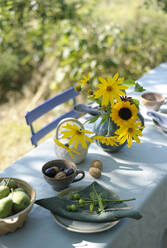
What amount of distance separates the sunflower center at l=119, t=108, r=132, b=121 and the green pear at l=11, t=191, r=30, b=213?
0.42m

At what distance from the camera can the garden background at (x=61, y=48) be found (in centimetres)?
316

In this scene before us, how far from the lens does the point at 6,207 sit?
0.93m

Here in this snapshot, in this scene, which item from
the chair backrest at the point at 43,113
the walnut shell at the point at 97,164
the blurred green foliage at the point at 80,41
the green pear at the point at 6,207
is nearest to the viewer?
the green pear at the point at 6,207

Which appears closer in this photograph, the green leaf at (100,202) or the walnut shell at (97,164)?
the green leaf at (100,202)

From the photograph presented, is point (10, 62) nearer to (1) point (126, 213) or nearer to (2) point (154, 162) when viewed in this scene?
(2) point (154, 162)

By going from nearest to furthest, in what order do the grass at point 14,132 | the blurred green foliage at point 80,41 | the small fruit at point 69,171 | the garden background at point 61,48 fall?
the small fruit at point 69,171, the grass at point 14,132, the garden background at point 61,48, the blurred green foliage at point 80,41

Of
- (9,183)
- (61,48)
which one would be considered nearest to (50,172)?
(9,183)

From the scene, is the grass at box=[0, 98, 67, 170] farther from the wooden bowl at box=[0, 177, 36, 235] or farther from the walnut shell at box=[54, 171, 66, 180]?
the wooden bowl at box=[0, 177, 36, 235]

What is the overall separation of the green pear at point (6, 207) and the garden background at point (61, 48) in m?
1.96

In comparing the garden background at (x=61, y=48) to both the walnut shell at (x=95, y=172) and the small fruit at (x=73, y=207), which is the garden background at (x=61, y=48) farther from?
the small fruit at (x=73, y=207)

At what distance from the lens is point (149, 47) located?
3.66 m

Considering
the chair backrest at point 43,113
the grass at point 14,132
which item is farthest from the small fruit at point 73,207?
the grass at point 14,132

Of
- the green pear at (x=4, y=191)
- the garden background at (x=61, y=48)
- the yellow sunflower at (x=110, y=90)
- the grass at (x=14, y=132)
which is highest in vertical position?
the yellow sunflower at (x=110, y=90)

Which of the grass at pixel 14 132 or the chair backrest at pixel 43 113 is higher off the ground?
the chair backrest at pixel 43 113
